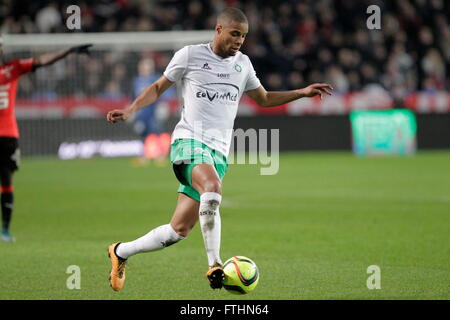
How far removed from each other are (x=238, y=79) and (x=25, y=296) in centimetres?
232

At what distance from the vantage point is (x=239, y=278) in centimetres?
659

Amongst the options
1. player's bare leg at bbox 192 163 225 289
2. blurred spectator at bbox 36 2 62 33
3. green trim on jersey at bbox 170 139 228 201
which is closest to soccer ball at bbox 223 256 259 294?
player's bare leg at bbox 192 163 225 289

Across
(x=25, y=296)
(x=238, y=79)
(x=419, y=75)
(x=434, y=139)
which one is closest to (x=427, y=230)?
(x=238, y=79)

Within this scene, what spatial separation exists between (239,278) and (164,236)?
0.71 m

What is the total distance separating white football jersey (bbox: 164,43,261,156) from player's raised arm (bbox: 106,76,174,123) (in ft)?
0.32

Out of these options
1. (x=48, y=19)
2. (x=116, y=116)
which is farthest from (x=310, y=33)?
(x=116, y=116)

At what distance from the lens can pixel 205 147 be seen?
6961mm

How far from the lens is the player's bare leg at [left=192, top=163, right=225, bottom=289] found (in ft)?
21.5

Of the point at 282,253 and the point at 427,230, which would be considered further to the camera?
the point at 427,230

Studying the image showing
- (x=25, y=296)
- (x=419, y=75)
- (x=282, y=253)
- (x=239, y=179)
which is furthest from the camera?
(x=419, y=75)

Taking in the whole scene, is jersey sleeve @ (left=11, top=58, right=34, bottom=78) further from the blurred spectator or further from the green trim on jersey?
the blurred spectator

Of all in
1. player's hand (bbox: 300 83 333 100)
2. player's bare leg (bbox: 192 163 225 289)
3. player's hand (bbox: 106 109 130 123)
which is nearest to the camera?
player's hand (bbox: 106 109 130 123)

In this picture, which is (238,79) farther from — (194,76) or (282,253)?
(282,253)
